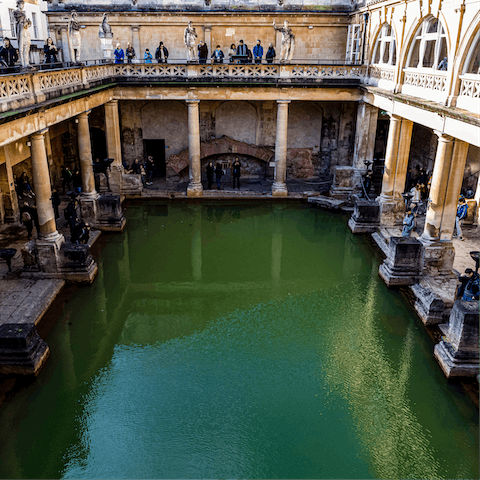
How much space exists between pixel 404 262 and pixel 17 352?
401 inches

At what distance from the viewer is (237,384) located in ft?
31.2

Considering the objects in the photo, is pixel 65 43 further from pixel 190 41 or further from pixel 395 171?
pixel 395 171

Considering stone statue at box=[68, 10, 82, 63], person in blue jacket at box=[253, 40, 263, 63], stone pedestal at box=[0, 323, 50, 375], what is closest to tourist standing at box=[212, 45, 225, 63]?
person in blue jacket at box=[253, 40, 263, 63]

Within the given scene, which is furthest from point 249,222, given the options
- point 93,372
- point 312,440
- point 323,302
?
point 312,440

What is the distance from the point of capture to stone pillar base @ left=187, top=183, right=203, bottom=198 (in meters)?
21.7

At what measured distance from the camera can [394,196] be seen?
1770cm

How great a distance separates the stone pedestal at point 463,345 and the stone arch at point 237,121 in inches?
667

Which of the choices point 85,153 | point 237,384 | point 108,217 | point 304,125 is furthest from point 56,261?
point 304,125

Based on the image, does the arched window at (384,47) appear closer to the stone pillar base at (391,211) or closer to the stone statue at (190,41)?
the stone pillar base at (391,211)

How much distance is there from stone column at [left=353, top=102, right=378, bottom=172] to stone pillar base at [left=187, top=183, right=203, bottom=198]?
7.22 m

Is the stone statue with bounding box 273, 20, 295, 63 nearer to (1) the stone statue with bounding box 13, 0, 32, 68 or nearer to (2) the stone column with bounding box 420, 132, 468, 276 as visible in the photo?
(2) the stone column with bounding box 420, 132, 468, 276

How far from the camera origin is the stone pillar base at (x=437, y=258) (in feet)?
44.4

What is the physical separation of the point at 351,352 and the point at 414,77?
9119mm

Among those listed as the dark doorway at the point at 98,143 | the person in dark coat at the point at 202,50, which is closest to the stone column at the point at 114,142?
the dark doorway at the point at 98,143
